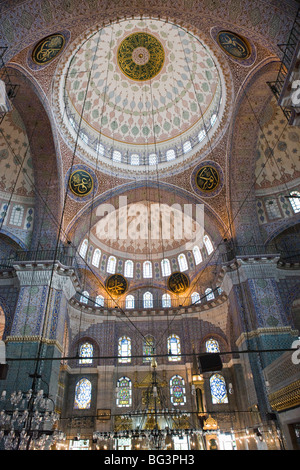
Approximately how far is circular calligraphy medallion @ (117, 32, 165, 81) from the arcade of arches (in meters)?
0.06

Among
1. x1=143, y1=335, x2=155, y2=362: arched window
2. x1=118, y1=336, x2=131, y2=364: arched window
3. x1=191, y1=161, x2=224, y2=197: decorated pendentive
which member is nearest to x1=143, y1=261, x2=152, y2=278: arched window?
x1=143, y1=335, x2=155, y2=362: arched window

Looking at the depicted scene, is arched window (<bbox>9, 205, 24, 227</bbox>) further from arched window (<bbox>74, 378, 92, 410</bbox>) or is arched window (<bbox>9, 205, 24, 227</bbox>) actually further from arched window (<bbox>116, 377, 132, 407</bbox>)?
arched window (<bbox>116, 377, 132, 407</bbox>)

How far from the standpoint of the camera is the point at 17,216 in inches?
456

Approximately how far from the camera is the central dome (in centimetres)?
1186

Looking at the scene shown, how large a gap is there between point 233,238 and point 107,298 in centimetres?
725

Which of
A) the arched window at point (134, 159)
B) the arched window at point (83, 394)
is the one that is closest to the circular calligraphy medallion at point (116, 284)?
the arched window at point (83, 394)

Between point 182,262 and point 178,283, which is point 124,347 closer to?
point 178,283

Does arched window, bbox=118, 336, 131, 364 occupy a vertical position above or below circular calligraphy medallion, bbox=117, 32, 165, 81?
below

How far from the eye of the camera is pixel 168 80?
44.3 ft

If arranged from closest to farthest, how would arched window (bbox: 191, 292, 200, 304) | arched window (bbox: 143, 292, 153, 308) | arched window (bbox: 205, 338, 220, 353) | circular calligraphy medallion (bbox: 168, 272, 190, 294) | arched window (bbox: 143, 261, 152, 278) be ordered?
A: 1. arched window (bbox: 205, 338, 220, 353)
2. arched window (bbox: 191, 292, 200, 304)
3. circular calligraphy medallion (bbox: 168, 272, 190, 294)
4. arched window (bbox: 143, 292, 153, 308)
5. arched window (bbox: 143, 261, 152, 278)

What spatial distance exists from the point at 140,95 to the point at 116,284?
9.31 metres

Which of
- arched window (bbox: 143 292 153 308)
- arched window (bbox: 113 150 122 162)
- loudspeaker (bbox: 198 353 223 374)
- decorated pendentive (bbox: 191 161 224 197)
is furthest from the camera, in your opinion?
arched window (bbox: 143 292 153 308)

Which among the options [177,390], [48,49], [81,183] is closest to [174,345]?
[177,390]

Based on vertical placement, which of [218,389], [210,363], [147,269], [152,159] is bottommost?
[210,363]
